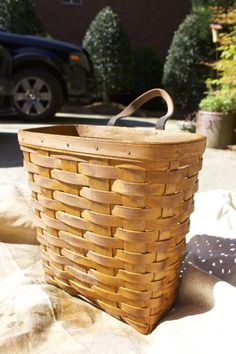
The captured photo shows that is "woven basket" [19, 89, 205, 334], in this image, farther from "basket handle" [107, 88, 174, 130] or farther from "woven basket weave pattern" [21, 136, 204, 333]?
"basket handle" [107, 88, 174, 130]

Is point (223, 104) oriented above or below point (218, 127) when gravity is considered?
above

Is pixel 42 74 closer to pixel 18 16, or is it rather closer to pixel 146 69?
pixel 18 16

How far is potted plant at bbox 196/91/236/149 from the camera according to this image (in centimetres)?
479

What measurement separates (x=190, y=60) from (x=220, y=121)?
473 cm

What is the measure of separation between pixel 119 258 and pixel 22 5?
360 inches

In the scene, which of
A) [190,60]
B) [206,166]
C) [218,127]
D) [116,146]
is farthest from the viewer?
[190,60]

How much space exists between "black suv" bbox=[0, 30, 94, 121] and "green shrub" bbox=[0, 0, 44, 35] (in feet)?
10.6

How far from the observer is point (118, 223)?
0.96 metres

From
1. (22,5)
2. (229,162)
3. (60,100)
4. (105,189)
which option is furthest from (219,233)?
(22,5)

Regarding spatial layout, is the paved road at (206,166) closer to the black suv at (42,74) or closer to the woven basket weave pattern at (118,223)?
the black suv at (42,74)

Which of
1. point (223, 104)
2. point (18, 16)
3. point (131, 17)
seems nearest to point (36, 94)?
point (223, 104)

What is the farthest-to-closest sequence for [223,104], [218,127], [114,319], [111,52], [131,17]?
1. [131,17]
2. [111,52]
3. [223,104]
4. [218,127]
5. [114,319]

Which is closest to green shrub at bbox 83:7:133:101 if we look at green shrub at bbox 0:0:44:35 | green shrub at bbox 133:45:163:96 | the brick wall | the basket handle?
green shrub at bbox 133:45:163:96

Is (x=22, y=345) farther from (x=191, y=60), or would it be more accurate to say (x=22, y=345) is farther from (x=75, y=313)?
(x=191, y=60)
